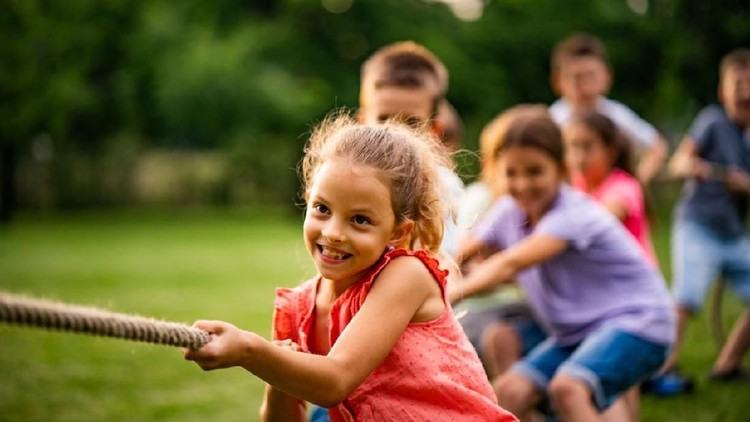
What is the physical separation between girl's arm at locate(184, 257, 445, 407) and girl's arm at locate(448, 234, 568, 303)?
1.25 m

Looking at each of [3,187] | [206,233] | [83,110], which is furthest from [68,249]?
[83,110]

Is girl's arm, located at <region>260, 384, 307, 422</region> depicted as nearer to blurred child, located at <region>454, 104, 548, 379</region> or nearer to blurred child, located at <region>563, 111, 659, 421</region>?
blurred child, located at <region>454, 104, 548, 379</region>

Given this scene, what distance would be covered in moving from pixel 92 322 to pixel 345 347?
68cm

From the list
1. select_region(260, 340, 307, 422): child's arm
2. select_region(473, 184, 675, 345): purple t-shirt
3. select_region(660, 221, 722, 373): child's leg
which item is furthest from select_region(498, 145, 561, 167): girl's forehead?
select_region(660, 221, 722, 373): child's leg

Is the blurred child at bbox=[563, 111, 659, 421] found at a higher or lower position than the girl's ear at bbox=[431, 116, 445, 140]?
lower

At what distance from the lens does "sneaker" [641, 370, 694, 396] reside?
5.82m

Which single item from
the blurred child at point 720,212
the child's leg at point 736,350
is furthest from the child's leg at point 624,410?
the child's leg at point 736,350

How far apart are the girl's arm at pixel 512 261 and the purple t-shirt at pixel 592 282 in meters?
0.04

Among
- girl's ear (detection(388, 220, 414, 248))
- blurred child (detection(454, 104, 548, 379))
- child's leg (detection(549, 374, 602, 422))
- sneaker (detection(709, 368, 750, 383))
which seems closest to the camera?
girl's ear (detection(388, 220, 414, 248))

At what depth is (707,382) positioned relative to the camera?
20.1 ft

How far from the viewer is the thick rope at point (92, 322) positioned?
5.20ft

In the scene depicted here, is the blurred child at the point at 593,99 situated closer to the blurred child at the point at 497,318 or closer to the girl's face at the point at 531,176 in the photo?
the blurred child at the point at 497,318

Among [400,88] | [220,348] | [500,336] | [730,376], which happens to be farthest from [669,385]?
[220,348]

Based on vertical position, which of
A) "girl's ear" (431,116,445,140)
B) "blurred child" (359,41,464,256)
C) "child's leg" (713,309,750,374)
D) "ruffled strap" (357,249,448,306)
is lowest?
"child's leg" (713,309,750,374)
